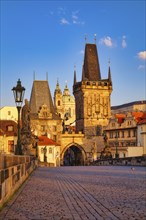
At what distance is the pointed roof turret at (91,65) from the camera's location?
4171 inches

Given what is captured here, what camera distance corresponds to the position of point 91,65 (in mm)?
107938

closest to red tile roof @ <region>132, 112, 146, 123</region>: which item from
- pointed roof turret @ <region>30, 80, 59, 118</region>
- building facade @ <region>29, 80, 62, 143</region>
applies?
building facade @ <region>29, 80, 62, 143</region>

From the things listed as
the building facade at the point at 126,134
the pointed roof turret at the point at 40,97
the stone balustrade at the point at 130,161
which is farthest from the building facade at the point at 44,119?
the stone balustrade at the point at 130,161

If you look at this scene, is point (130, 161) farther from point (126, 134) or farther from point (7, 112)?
point (7, 112)

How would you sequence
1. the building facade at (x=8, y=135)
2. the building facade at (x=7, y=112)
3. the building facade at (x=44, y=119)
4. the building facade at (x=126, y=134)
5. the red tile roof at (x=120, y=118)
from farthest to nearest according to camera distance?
the building facade at (x=7, y=112)
the building facade at (x=44, y=119)
the red tile roof at (x=120, y=118)
the building facade at (x=126, y=134)
the building facade at (x=8, y=135)

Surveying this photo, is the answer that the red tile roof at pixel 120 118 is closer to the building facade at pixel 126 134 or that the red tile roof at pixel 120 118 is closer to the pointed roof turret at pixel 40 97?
the building facade at pixel 126 134

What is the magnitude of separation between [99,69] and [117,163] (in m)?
67.3

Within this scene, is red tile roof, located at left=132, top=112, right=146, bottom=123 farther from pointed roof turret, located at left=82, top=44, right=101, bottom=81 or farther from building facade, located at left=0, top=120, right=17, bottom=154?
building facade, located at left=0, top=120, right=17, bottom=154

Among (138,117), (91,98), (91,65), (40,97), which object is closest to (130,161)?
(138,117)

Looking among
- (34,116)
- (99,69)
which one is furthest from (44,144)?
(99,69)

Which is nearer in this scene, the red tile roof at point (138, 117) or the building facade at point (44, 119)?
the red tile roof at point (138, 117)

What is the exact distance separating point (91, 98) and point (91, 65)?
10.7m

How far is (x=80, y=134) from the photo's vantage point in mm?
96312

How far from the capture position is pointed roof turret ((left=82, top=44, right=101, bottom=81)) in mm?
105938
